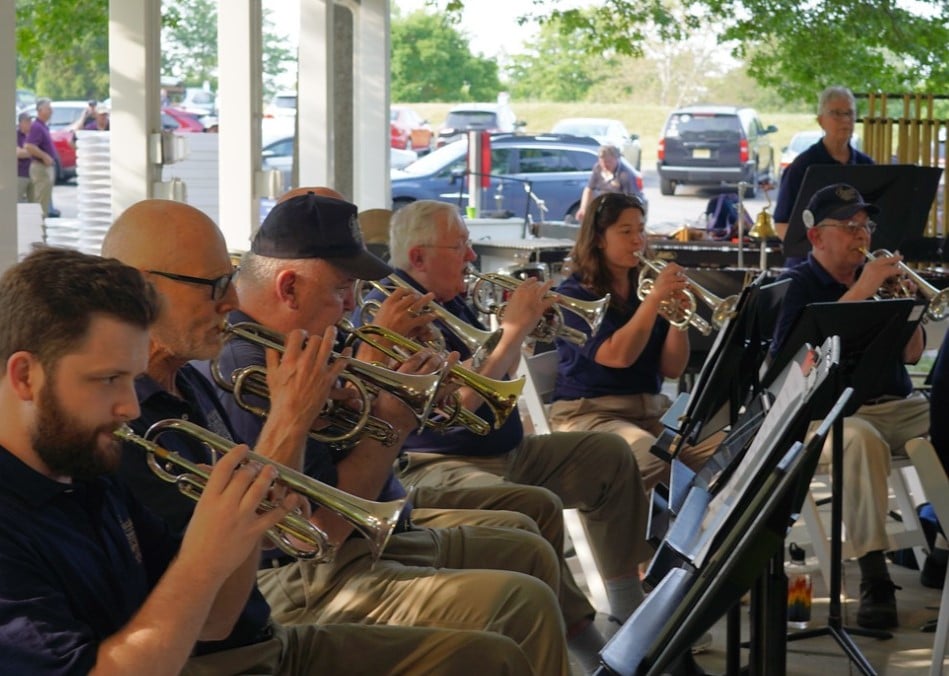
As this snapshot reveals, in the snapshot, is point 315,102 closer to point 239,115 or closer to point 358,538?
point 239,115

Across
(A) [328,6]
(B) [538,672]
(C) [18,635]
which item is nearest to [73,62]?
(A) [328,6]

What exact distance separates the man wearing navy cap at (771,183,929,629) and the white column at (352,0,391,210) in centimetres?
555

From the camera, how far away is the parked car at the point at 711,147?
76.3 ft

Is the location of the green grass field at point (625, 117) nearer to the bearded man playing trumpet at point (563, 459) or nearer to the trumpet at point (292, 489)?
the bearded man playing trumpet at point (563, 459)

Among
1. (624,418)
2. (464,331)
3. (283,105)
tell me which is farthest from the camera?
(283,105)

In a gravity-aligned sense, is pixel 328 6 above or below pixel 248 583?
above

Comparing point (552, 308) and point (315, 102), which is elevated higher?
point (315, 102)

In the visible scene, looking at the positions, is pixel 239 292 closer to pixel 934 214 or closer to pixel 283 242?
pixel 283 242

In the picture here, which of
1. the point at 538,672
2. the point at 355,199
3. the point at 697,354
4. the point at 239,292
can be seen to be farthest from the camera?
the point at 355,199

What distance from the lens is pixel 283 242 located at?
3641 millimetres

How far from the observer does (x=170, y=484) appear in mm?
2729

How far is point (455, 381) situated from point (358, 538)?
0.49m

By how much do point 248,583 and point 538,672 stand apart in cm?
95

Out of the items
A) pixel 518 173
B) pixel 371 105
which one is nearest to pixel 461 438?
pixel 371 105
